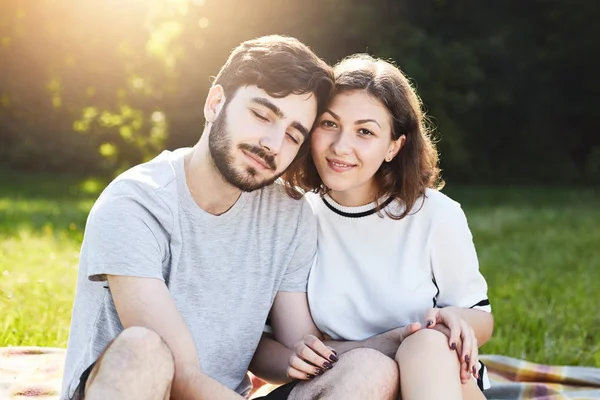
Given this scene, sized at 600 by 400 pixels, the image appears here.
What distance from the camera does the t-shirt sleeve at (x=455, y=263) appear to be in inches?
115

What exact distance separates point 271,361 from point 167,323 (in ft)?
2.29

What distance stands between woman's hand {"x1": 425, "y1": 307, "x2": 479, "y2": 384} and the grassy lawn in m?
1.87

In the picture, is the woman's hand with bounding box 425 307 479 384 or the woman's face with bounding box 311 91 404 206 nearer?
the woman's hand with bounding box 425 307 479 384

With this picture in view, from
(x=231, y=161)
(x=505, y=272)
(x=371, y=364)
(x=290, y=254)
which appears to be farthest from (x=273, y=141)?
(x=505, y=272)

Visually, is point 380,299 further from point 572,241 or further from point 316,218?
point 572,241

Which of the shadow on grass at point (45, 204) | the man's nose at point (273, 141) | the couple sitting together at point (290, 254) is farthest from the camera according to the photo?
the shadow on grass at point (45, 204)

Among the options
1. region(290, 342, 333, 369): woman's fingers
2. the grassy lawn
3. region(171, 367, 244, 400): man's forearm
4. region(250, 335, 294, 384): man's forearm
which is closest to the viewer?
region(171, 367, 244, 400): man's forearm

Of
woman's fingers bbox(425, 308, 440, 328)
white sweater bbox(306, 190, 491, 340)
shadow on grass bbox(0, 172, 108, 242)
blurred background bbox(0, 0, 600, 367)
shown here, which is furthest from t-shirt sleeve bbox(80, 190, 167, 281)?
blurred background bbox(0, 0, 600, 367)

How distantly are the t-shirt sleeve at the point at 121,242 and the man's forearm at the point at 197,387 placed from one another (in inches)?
12.6

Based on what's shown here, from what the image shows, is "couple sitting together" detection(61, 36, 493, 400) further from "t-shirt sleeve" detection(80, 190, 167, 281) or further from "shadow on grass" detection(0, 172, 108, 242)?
"shadow on grass" detection(0, 172, 108, 242)

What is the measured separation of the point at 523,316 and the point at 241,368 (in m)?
2.71

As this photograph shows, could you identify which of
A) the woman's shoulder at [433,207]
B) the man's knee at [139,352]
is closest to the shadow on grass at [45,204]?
the woman's shoulder at [433,207]

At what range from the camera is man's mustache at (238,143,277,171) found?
2686 mm

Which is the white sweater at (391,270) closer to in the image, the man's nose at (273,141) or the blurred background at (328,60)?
the man's nose at (273,141)
